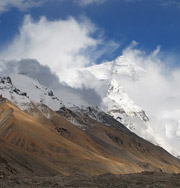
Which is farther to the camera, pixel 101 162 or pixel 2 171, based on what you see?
pixel 101 162

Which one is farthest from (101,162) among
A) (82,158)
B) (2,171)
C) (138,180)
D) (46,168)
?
(138,180)

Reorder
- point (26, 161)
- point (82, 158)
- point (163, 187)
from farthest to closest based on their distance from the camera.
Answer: point (82, 158), point (26, 161), point (163, 187)

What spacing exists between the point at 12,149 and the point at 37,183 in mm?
56616

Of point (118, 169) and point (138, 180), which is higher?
point (118, 169)

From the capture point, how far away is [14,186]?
70.1 m

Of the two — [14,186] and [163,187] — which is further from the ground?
[163,187]

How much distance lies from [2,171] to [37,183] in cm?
2865

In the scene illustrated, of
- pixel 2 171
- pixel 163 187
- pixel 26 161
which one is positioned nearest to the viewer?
pixel 163 187

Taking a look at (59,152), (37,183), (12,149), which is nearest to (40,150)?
(59,152)

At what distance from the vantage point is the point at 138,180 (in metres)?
74.8

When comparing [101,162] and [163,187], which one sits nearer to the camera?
[163,187]

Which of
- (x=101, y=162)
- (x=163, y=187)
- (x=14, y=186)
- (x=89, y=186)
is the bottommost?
(x=14, y=186)

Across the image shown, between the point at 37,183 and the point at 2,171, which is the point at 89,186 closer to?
the point at 37,183

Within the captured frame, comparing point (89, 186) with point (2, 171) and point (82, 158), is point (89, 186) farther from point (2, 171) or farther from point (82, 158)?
point (82, 158)
